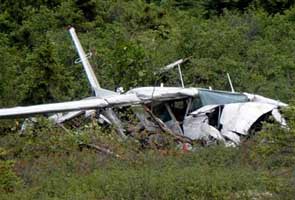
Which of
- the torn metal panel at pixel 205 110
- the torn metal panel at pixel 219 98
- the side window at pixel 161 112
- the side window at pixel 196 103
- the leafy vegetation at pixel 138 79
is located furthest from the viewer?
the side window at pixel 161 112

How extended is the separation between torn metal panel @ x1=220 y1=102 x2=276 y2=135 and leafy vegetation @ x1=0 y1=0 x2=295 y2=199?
1103 mm

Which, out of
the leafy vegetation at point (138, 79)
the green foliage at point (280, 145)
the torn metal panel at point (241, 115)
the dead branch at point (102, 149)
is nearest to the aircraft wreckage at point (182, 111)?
the torn metal panel at point (241, 115)

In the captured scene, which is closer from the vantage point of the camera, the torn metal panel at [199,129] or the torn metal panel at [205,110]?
the torn metal panel at [199,129]

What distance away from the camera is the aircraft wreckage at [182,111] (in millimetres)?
13812

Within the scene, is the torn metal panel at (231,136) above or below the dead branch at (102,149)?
below

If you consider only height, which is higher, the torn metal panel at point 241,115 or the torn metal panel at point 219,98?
the torn metal panel at point 241,115

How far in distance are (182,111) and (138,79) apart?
2.23 meters

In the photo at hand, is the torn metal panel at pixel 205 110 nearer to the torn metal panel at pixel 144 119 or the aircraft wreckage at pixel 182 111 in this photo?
the aircraft wreckage at pixel 182 111

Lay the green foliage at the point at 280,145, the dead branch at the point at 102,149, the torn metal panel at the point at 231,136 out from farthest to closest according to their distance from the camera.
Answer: the torn metal panel at the point at 231,136, the dead branch at the point at 102,149, the green foliage at the point at 280,145

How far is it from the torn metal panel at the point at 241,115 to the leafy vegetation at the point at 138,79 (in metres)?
1.10

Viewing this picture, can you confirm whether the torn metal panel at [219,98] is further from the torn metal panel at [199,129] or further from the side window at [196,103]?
the torn metal panel at [199,129]

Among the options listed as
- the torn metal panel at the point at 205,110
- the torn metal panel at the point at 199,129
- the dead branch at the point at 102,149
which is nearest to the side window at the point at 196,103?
the torn metal panel at the point at 205,110

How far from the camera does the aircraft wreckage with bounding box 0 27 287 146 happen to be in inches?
544

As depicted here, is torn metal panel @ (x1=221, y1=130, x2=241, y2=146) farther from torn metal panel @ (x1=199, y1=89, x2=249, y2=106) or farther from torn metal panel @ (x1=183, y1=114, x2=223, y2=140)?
torn metal panel @ (x1=199, y1=89, x2=249, y2=106)
